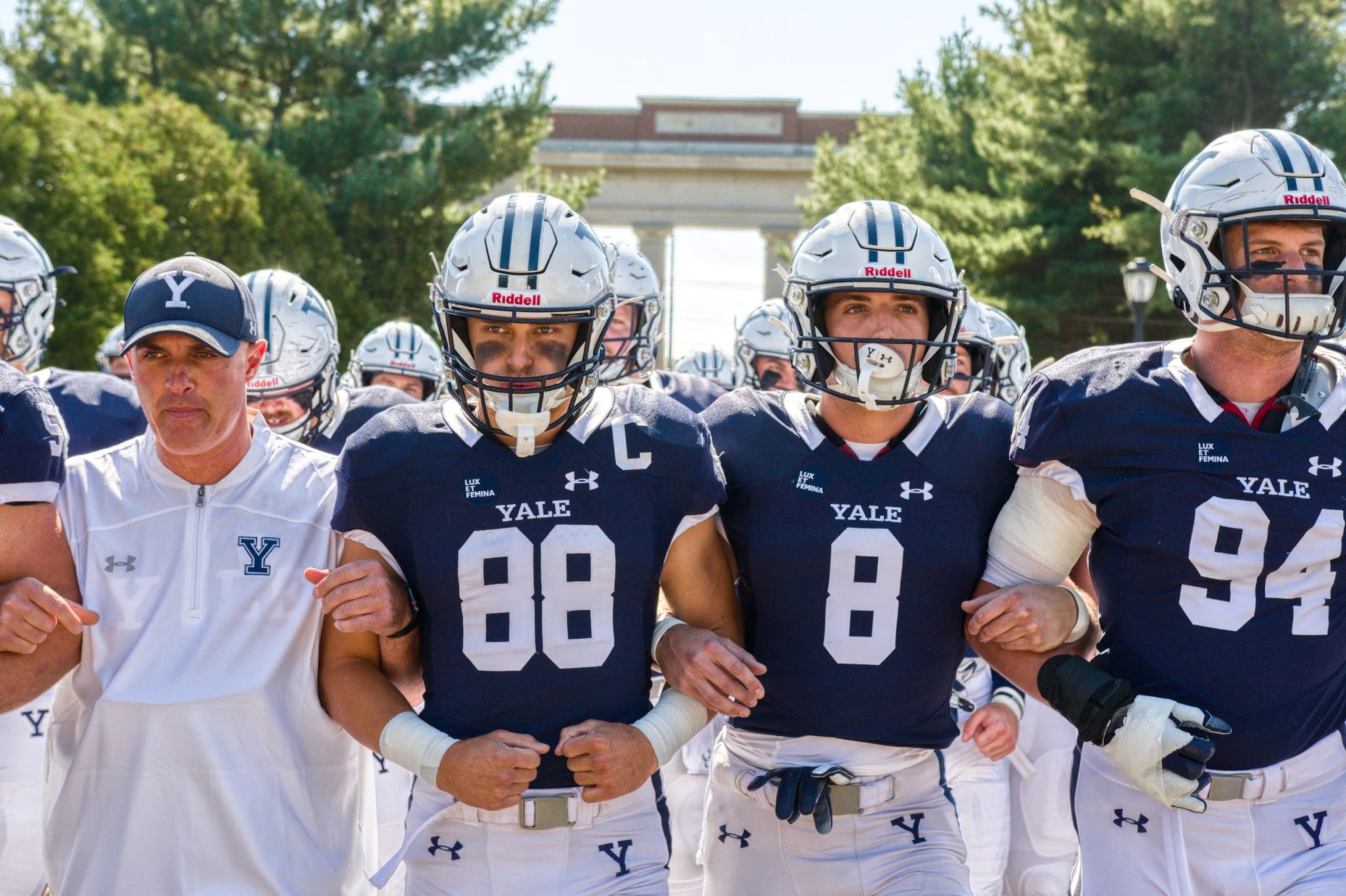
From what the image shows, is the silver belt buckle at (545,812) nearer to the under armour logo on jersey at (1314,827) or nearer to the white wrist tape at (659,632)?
the white wrist tape at (659,632)

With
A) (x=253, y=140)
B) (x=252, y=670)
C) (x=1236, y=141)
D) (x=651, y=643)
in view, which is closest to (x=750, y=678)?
(x=651, y=643)

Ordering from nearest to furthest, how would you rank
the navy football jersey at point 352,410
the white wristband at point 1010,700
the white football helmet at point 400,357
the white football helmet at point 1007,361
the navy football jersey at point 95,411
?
the white wristband at point 1010,700, the navy football jersey at point 95,411, the navy football jersey at point 352,410, the white football helmet at point 1007,361, the white football helmet at point 400,357

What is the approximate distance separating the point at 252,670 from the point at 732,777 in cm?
123

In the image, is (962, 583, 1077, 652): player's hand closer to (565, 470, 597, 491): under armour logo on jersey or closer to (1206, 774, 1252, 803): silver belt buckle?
(1206, 774, 1252, 803): silver belt buckle

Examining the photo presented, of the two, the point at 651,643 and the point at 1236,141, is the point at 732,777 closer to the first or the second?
the point at 651,643

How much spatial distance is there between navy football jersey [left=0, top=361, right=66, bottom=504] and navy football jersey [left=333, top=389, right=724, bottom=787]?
24.9 inches

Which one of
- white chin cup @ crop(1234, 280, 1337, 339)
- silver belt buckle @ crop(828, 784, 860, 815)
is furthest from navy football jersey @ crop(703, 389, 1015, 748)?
white chin cup @ crop(1234, 280, 1337, 339)

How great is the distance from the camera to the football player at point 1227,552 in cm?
316

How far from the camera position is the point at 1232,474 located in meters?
3.20

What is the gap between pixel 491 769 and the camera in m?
3.07

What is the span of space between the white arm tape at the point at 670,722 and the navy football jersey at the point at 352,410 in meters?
2.46

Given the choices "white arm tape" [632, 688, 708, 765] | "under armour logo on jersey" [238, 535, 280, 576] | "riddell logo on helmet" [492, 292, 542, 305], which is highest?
"riddell logo on helmet" [492, 292, 542, 305]

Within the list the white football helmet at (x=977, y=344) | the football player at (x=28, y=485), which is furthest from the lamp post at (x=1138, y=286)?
the football player at (x=28, y=485)

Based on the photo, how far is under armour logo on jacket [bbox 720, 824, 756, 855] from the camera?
3.63 meters
